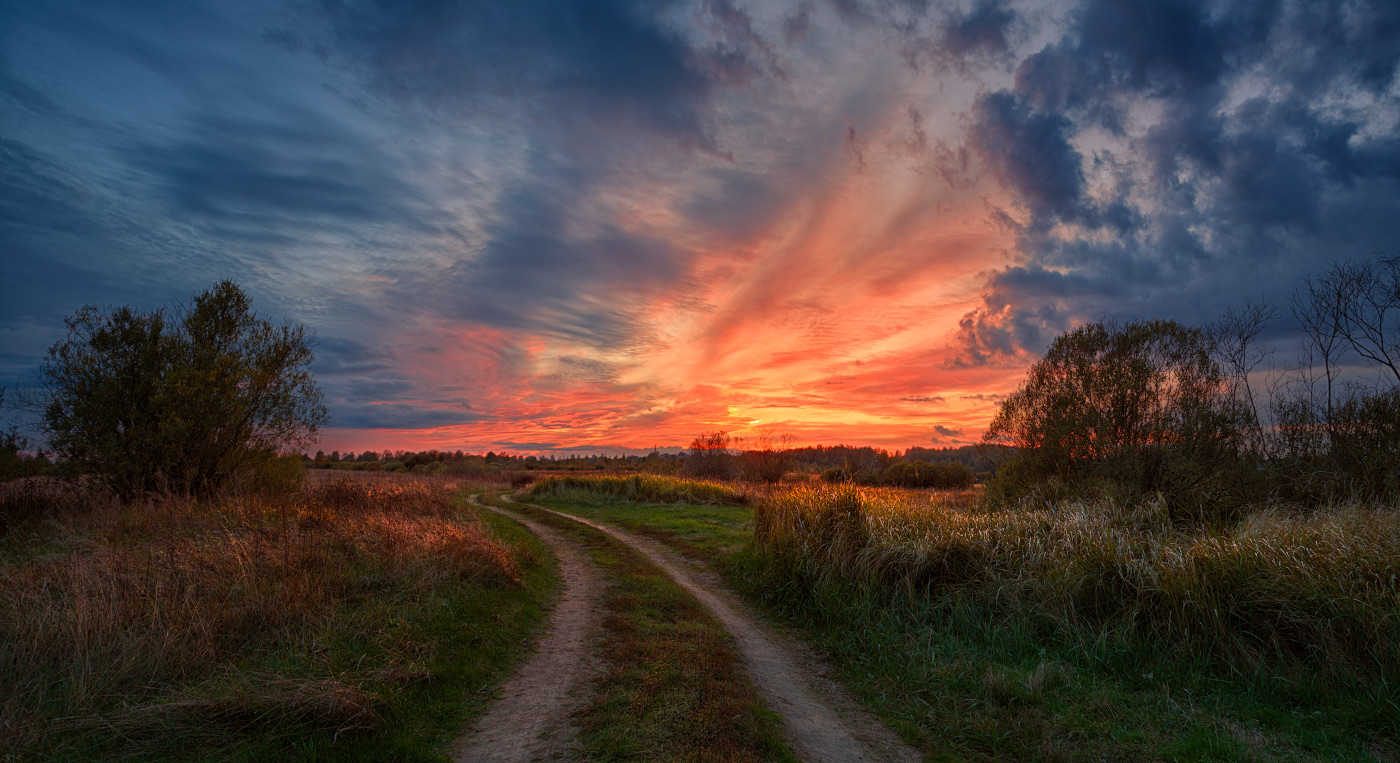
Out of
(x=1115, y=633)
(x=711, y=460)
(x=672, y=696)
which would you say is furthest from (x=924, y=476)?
(x=672, y=696)

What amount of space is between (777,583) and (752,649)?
263cm

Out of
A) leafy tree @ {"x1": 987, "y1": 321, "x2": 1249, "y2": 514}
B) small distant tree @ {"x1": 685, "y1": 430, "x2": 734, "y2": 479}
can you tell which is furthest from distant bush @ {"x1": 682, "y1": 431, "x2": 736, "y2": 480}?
leafy tree @ {"x1": 987, "y1": 321, "x2": 1249, "y2": 514}

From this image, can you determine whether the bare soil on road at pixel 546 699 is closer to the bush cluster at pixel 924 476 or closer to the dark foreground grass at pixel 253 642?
the dark foreground grass at pixel 253 642

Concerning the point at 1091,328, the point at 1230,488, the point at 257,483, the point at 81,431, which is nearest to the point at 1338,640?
the point at 1230,488

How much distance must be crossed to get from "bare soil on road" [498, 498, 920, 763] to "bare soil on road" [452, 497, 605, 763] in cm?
9

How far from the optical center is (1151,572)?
6.73m

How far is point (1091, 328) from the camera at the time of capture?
1656 cm

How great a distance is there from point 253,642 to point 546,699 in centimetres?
343

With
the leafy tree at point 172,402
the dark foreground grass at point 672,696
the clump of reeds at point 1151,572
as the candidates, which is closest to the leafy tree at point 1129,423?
the clump of reeds at point 1151,572

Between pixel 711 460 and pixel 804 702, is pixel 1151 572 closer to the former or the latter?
pixel 804 702

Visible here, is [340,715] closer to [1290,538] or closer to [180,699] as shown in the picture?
[180,699]

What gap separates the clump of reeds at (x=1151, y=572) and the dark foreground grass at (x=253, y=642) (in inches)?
218

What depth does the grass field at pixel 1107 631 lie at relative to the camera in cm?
475

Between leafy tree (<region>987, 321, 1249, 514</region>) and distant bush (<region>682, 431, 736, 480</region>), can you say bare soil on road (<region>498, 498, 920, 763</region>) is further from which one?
distant bush (<region>682, 431, 736, 480</region>)
